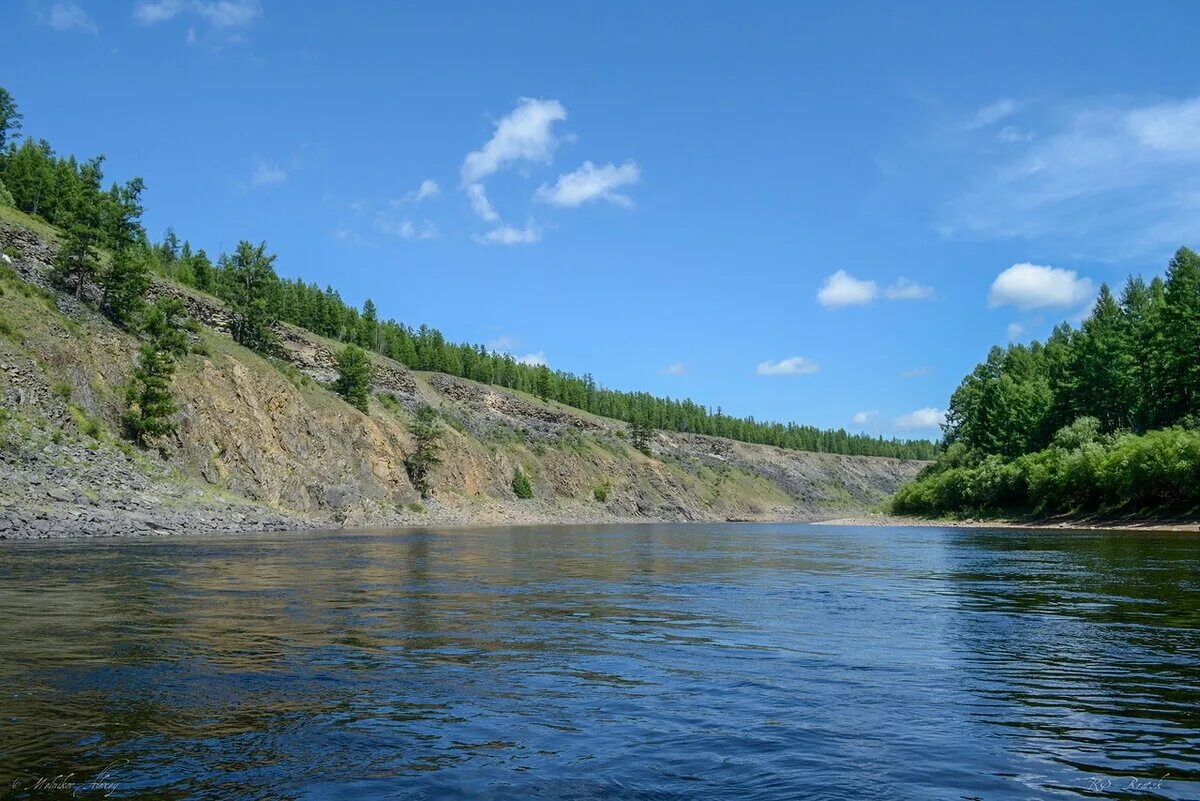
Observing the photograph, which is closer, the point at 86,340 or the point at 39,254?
the point at 86,340

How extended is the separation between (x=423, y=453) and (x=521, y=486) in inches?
1053

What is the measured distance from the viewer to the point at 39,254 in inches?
3081

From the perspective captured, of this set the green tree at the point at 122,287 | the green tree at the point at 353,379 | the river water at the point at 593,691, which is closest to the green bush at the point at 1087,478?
the river water at the point at 593,691

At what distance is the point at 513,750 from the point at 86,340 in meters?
76.8

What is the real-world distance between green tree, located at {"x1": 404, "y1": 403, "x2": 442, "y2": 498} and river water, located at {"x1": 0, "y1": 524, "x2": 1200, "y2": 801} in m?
86.4

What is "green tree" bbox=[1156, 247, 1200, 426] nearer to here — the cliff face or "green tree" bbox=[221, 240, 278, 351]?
the cliff face

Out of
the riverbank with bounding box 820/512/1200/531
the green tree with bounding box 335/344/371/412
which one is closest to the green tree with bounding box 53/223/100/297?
the green tree with bounding box 335/344/371/412

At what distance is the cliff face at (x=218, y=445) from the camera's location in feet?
178

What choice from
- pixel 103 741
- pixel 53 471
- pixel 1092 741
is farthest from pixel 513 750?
pixel 53 471

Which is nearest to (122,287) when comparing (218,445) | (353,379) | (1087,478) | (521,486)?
(218,445)

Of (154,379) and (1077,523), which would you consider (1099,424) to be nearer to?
(1077,523)

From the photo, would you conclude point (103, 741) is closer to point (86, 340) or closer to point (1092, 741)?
point (1092, 741)

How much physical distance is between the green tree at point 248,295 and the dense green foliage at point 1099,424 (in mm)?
94934

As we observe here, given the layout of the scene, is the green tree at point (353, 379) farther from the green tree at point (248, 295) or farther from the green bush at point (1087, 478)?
the green bush at point (1087, 478)
